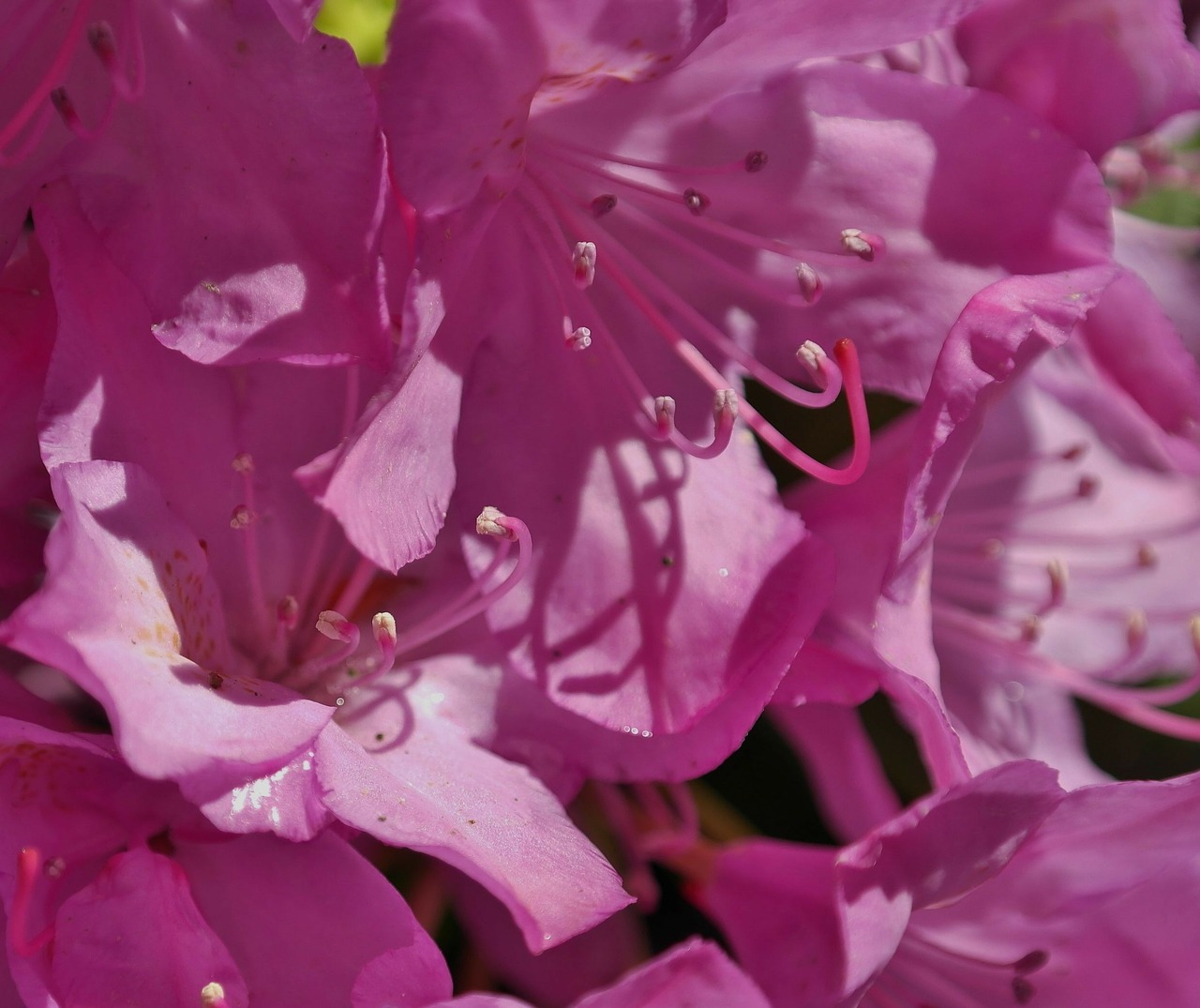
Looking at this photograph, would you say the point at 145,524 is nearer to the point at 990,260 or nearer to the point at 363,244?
the point at 363,244

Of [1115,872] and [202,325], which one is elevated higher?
[202,325]

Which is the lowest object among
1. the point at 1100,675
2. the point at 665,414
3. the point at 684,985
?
the point at 1100,675

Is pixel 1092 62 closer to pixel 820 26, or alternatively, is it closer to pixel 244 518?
pixel 820 26

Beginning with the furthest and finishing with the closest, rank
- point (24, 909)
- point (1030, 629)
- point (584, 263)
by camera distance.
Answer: point (1030, 629)
point (584, 263)
point (24, 909)

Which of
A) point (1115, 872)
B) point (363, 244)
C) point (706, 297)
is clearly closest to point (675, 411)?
point (706, 297)

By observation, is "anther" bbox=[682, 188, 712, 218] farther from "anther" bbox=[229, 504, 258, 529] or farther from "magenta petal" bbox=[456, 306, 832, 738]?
"anther" bbox=[229, 504, 258, 529]

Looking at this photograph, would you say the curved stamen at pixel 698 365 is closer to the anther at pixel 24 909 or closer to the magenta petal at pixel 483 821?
the magenta petal at pixel 483 821

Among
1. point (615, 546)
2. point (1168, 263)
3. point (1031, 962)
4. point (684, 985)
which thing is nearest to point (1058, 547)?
point (1168, 263)
